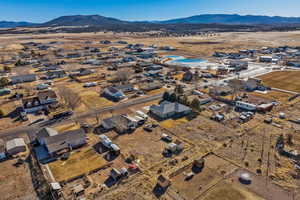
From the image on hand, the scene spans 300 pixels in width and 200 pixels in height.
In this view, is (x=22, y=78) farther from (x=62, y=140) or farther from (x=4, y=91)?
(x=62, y=140)

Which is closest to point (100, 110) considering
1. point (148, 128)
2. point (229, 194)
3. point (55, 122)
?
point (55, 122)

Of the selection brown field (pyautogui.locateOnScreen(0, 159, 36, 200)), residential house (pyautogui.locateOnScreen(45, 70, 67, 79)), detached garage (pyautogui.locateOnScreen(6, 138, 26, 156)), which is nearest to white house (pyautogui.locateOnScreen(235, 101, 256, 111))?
brown field (pyautogui.locateOnScreen(0, 159, 36, 200))

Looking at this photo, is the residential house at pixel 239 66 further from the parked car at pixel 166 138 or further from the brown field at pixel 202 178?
the brown field at pixel 202 178

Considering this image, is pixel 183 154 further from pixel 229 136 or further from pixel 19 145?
pixel 19 145

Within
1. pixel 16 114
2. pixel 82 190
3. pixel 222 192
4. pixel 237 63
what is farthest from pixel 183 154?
pixel 237 63

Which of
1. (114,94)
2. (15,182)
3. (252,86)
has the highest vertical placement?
(114,94)

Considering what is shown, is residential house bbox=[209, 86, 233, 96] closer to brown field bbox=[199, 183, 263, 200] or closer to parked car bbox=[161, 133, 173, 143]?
parked car bbox=[161, 133, 173, 143]
